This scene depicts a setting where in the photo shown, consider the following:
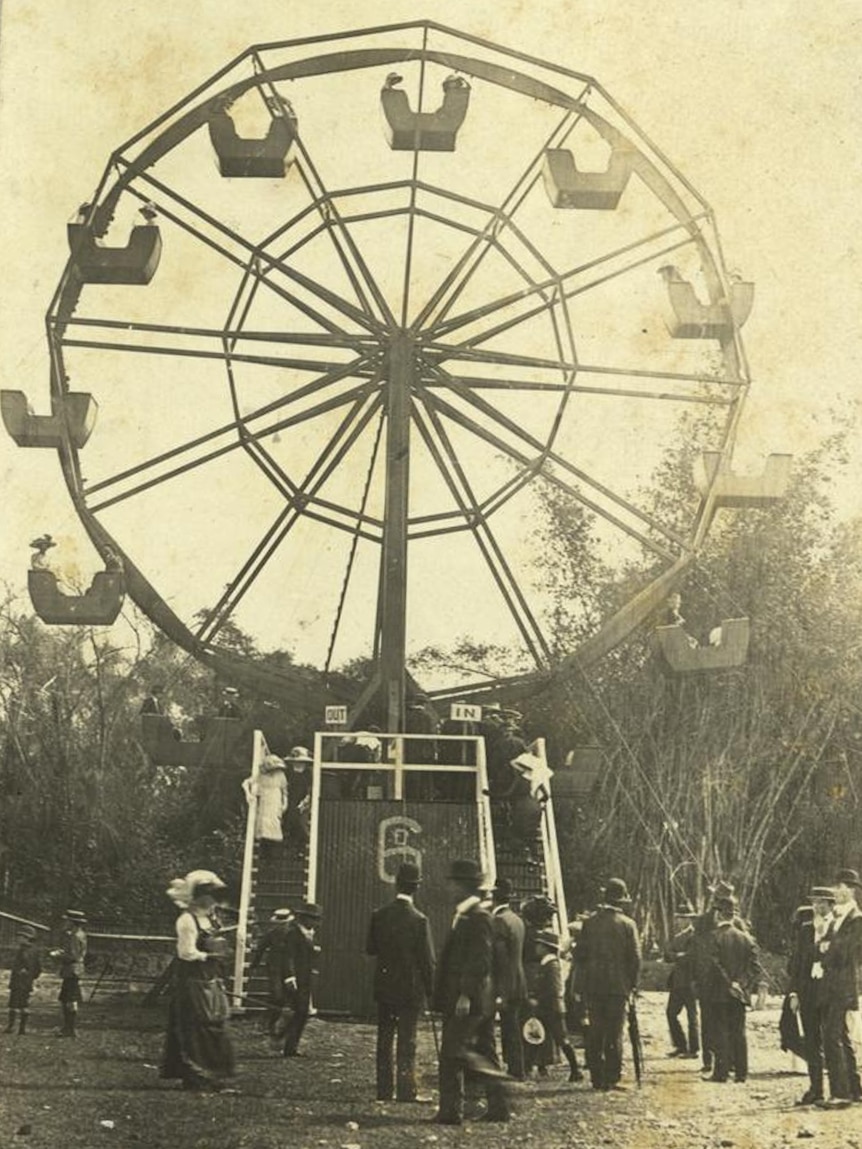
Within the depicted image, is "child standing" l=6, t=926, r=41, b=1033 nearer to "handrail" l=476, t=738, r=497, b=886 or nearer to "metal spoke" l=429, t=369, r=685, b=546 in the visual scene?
"handrail" l=476, t=738, r=497, b=886

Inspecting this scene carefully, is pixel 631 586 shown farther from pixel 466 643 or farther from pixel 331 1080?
pixel 331 1080

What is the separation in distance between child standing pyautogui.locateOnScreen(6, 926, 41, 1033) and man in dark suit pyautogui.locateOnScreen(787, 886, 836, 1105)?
253 inches

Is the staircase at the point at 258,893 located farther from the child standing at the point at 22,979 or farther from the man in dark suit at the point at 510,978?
the man in dark suit at the point at 510,978

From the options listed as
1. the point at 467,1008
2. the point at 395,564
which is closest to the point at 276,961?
the point at 467,1008

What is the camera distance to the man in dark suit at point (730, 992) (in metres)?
10.6

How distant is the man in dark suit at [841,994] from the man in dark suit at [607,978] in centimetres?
131

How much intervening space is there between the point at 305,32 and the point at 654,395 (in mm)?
5409

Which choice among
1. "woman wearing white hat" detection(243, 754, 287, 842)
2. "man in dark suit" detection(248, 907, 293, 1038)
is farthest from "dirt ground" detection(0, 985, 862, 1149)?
"woman wearing white hat" detection(243, 754, 287, 842)

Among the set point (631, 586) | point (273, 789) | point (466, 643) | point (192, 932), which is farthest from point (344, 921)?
point (466, 643)

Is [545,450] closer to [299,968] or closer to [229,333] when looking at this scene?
[229,333]

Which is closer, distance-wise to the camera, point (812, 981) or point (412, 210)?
point (812, 981)

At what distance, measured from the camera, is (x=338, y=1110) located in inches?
353

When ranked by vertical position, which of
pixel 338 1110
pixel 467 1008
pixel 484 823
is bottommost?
pixel 338 1110

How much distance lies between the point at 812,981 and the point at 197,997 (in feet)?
13.6
